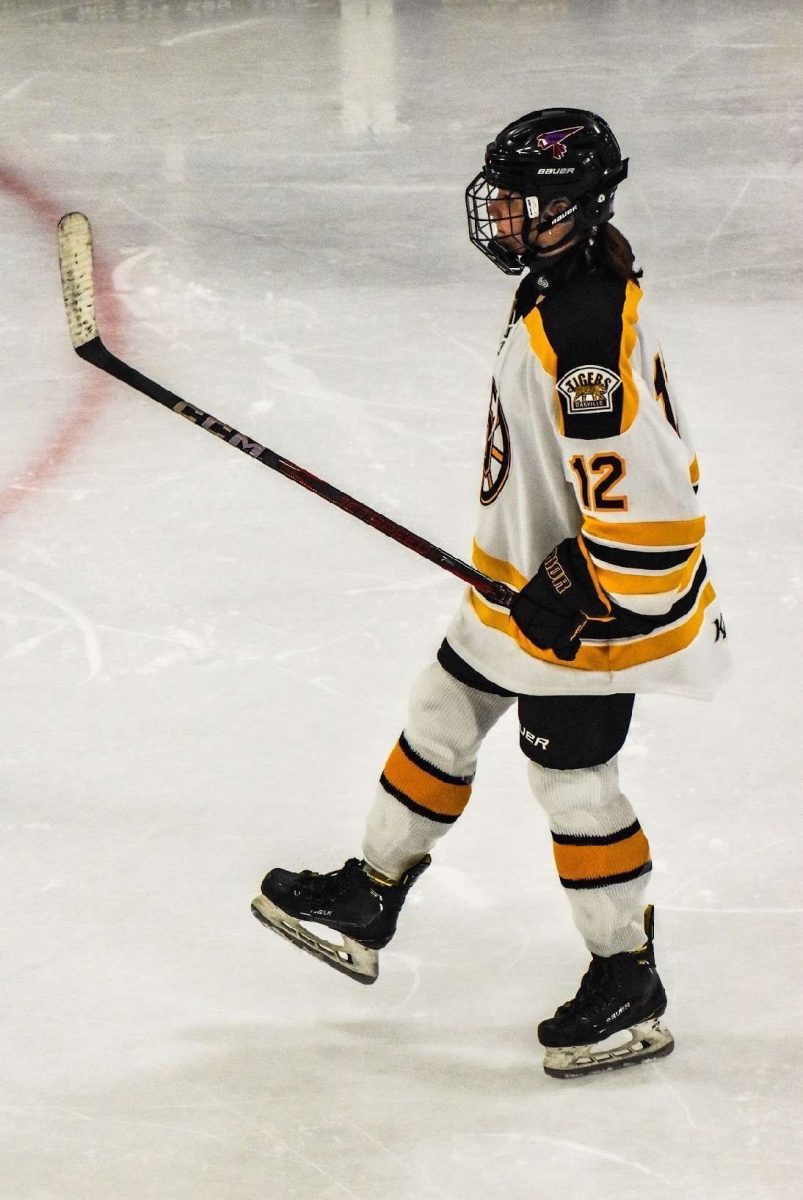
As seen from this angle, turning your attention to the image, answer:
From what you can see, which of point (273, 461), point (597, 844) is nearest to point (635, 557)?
point (597, 844)

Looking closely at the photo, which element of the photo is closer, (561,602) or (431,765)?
(561,602)

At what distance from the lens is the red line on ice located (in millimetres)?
3195

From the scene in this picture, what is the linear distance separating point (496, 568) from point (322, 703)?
0.76m

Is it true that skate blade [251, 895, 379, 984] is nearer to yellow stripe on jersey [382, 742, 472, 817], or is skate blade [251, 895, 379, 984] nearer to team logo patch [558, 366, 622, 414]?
yellow stripe on jersey [382, 742, 472, 817]

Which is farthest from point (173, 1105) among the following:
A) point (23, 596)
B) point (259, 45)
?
point (259, 45)

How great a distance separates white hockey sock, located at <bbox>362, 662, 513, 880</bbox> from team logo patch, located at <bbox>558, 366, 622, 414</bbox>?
0.45 m

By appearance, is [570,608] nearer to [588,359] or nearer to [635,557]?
[635,557]

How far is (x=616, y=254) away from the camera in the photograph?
5.47 ft

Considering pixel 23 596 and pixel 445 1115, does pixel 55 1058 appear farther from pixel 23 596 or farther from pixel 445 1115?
pixel 23 596

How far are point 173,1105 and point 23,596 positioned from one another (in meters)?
1.23

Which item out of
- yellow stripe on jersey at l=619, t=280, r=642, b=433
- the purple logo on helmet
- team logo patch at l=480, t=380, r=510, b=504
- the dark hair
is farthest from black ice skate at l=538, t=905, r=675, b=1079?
the purple logo on helmet

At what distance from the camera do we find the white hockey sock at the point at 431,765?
6.29 ft

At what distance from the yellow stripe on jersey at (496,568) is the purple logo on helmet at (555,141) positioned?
463 millimetres

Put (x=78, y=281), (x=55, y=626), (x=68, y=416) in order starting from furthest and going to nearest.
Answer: (x=68, y=416), (x=55, y=626), (x=78, y=281)
